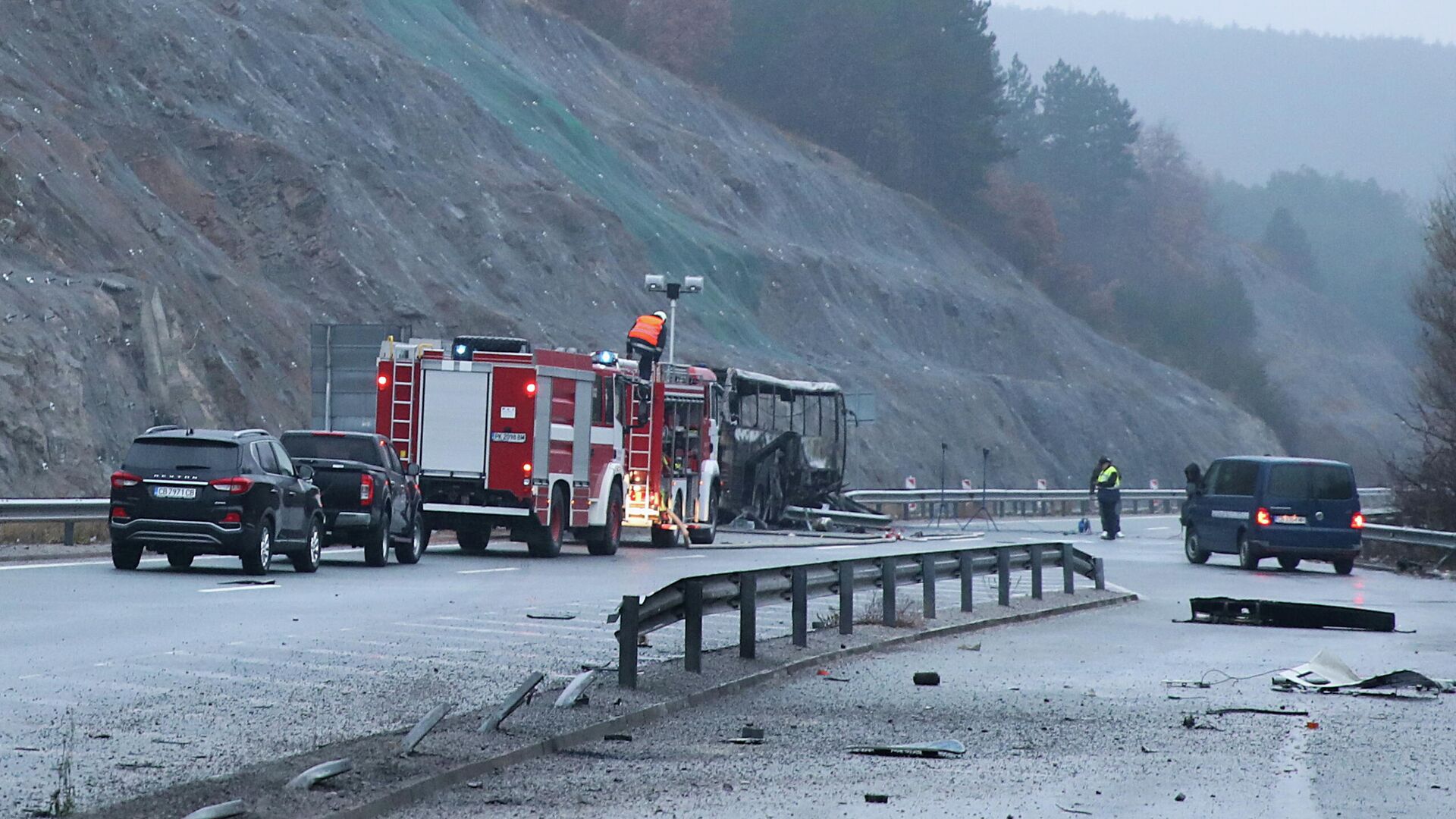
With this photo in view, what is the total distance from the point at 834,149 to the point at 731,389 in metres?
61.6

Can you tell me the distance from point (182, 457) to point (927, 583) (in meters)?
8.98

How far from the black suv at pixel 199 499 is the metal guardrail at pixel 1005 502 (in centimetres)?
2783

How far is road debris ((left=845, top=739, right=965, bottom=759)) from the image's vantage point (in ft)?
35.4

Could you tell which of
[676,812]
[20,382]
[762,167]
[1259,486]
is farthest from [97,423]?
[762,167]

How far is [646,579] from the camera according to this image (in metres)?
25.5

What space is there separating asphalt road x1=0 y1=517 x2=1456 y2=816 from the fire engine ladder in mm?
1758

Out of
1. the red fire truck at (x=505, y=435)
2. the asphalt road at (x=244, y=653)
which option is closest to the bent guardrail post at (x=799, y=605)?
the asphalt road at (x=244, y=653)

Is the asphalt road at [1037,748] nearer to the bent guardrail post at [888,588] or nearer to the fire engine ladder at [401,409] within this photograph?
the bent guardrail post at [888,588]

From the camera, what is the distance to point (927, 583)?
19.9 meters

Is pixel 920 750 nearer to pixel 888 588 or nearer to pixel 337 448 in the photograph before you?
pixel 888 588

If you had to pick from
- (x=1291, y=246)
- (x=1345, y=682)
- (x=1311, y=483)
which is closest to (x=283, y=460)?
(x=1345, y=682)

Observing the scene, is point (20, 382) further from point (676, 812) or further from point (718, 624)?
point (676, 812)

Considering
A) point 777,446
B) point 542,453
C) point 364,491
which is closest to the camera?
point 364,491

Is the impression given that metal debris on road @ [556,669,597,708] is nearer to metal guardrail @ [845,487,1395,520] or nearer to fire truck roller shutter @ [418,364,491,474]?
fire truck roller shutter @ [418,364,491,474]
